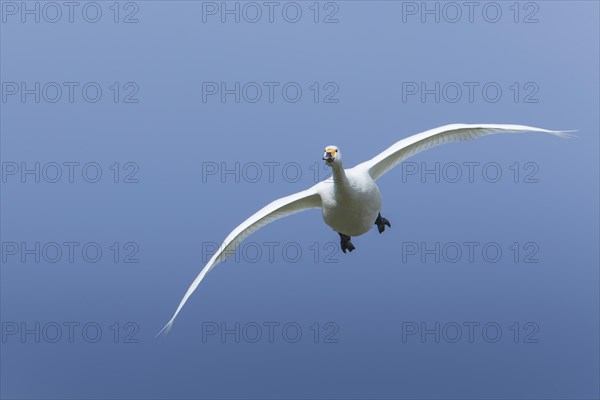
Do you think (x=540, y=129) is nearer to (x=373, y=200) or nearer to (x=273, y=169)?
(x=373, y=200)

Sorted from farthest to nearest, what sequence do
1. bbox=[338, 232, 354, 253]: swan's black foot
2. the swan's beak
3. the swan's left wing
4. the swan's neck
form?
bbox=[338, 232, 354, 253]: swan's black foot < the swan's left wing < the swan's neck < the swan's beak

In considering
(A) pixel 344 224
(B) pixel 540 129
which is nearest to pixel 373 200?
(A) pixel 344 224

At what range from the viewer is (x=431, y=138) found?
12500mm

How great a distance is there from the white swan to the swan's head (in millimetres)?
369

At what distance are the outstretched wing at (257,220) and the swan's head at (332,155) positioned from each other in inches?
41.7

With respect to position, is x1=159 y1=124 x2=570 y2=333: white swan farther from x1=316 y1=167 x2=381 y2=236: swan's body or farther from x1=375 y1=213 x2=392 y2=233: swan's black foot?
→ x1=375 y1=213 x2=392 y2=233: swan's black foot

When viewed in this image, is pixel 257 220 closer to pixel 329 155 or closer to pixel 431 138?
pixel 329 155

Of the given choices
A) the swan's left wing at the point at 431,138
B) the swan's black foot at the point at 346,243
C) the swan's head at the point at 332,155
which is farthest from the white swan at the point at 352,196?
the swan's black foot at the point at 346,243

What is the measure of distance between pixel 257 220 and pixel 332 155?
1770mm

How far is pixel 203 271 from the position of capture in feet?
40.5

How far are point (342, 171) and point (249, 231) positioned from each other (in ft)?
5.98

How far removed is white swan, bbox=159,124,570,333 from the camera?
12000mm

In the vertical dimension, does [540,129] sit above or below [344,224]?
above

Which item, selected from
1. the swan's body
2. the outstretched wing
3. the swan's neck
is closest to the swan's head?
the swan's neck
